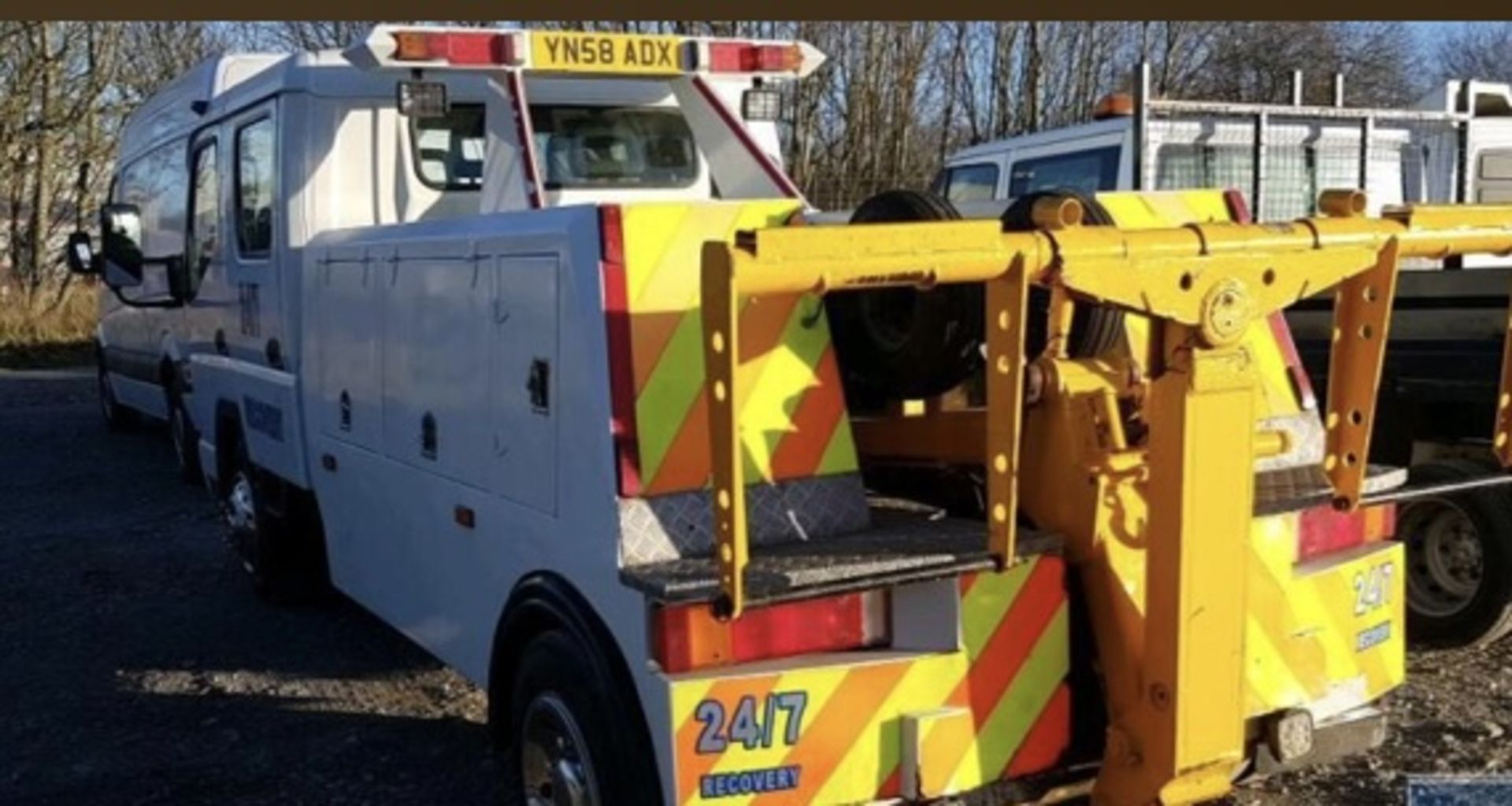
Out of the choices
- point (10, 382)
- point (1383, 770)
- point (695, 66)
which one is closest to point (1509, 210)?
point (1383, 770)

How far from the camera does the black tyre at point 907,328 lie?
3.42 meters

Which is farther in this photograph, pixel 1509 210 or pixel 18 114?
pixel 18 114

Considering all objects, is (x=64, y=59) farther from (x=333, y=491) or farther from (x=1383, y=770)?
(x=1383, y=770)

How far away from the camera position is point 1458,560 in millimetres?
5816

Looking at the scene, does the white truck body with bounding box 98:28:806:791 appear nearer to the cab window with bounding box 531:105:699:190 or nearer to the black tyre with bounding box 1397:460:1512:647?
the cab window with bounding box 531:105:699:190

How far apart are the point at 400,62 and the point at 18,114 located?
24.8 m

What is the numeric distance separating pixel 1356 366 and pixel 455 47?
337 cm

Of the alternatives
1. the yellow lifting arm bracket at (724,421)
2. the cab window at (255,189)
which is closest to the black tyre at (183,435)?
the cab window at (255,189)

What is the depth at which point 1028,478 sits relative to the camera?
3.38 meters

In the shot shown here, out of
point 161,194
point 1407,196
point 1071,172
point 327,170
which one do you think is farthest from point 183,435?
point 1407,196

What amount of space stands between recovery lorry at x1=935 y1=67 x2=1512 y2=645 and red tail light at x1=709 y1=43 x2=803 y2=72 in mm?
1460

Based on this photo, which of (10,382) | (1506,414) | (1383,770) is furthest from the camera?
(10,382)

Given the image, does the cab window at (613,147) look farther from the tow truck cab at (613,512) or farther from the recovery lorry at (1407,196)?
the recovery lorry at (1407,196)

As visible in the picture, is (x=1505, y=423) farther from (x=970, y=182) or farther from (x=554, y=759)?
(x=970, y=182)
